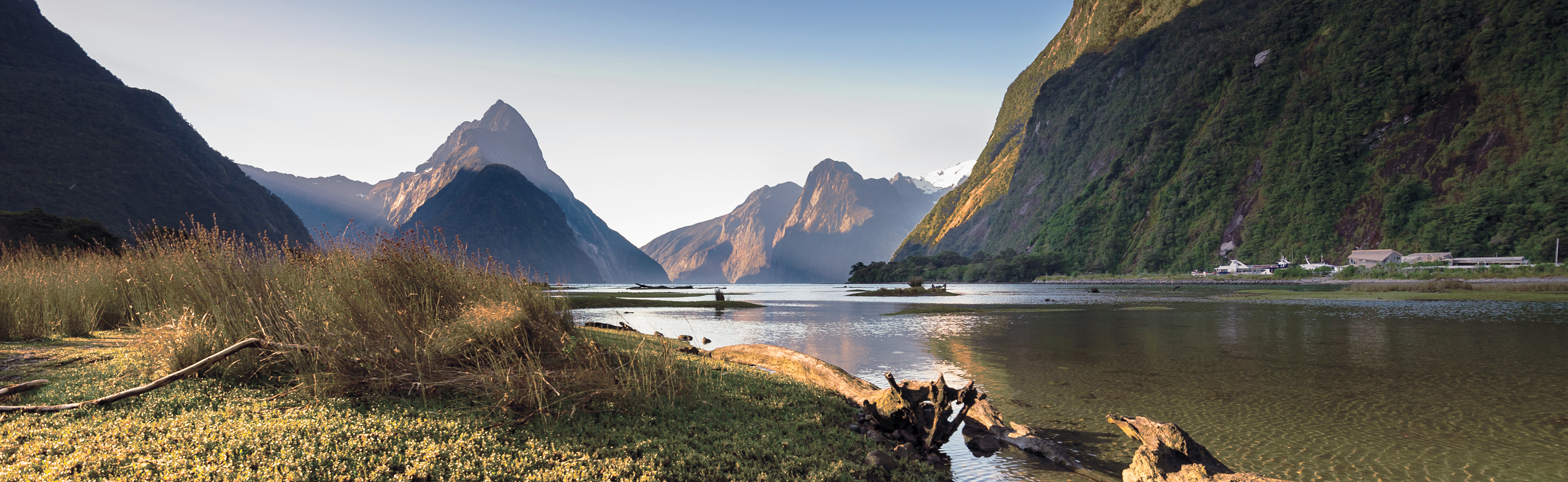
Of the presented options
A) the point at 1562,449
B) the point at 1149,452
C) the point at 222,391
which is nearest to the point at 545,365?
the point at 222,391

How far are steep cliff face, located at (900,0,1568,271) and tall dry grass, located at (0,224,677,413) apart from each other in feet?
440

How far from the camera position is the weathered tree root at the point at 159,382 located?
4.60 metres

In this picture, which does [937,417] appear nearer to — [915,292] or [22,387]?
[22,387]

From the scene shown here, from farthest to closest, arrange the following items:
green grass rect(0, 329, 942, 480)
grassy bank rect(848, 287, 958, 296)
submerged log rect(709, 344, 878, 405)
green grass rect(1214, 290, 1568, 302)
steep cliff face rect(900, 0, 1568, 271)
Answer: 1. steep cliff face rect(900, 0, 1568, 271)
2. grassy bank rect(848, 287, 958, 296)
3. green grass rect(1214, 290, 1568, 302)
4. submerged log rect(709, 344, 878, 405)
5. green grass rect(0, 329, 942, 480)

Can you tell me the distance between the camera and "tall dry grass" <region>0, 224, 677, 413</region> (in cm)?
597

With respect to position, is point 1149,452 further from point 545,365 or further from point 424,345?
point 424,345

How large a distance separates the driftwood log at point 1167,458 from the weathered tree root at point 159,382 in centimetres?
831

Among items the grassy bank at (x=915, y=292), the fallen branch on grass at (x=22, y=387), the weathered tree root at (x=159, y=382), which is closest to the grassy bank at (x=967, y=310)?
the grassy bank at (x=915, y=292)

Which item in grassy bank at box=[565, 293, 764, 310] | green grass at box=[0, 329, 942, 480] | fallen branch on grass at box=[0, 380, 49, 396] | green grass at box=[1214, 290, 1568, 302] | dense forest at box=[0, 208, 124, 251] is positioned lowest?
grassy bank at box=[565, 293, 764, 310]

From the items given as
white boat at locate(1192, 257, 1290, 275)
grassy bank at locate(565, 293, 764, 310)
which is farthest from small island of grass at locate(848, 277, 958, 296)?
white boat at locate(1192, 257, 1290, 275)

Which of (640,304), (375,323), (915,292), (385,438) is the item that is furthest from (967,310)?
(385,438)

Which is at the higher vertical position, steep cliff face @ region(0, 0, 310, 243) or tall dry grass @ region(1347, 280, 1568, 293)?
steep cliff face @ region(0, 0, 310, 243)

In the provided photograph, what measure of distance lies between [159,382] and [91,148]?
11643 centimetres

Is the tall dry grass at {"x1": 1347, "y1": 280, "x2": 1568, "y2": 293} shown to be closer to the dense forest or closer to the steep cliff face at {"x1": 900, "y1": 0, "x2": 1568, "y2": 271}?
the steep cliff face at {"x1": 900, "y1": 0, "x2": 1568, "y2": 271}
